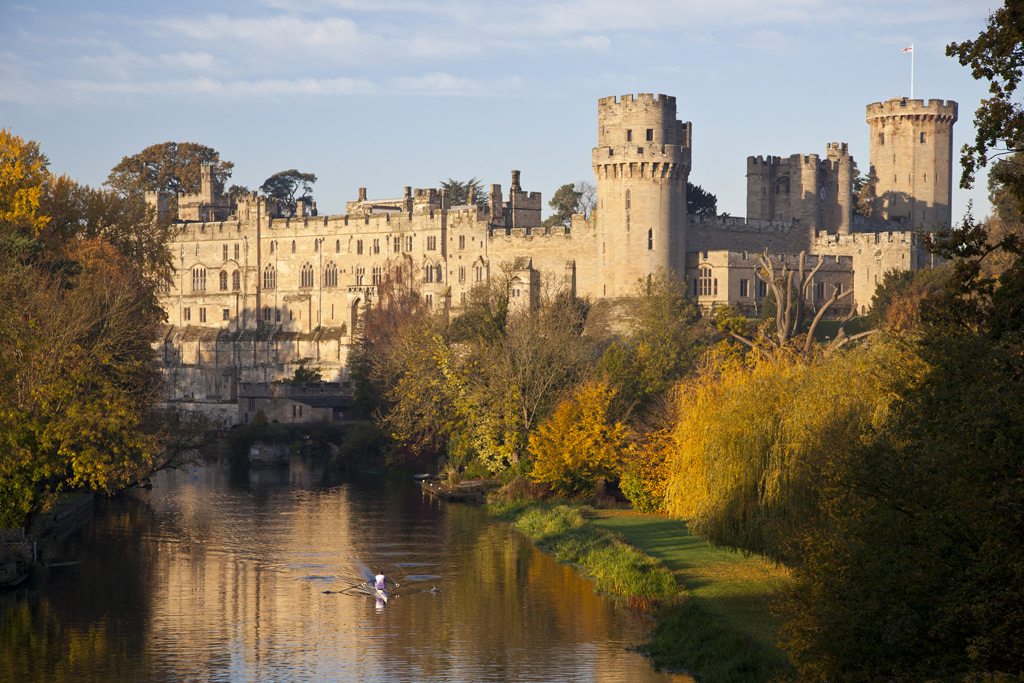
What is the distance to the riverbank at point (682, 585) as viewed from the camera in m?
22.9

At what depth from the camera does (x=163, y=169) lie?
362 feet

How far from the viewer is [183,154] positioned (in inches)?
4363

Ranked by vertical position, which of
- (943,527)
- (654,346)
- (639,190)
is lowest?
(943,527)

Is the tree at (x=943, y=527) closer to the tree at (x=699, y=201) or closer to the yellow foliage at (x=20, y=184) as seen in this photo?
the yellow foliage at (x=20, y=184)

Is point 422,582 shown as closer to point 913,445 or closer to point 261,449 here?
point 913,445

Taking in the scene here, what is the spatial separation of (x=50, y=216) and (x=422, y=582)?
25.0 m

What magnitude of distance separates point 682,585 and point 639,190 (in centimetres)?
4438

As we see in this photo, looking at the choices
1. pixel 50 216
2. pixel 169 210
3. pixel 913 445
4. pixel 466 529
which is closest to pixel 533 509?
pixel 466 529

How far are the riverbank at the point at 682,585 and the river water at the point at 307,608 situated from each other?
0.60 metres

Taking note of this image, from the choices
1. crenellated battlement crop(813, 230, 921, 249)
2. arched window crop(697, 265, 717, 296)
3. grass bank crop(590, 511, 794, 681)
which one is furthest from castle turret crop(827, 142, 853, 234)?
grass bank crop(590, 511, 794, 681)

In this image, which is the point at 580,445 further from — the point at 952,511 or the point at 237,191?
the point at 237,191

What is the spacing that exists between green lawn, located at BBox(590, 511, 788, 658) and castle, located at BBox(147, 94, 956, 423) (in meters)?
33.3

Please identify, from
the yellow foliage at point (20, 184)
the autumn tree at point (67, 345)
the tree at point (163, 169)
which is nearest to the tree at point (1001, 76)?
the autumn tree at point (67, 345)

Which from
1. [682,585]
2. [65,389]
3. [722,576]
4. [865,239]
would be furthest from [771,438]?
[865,239]
